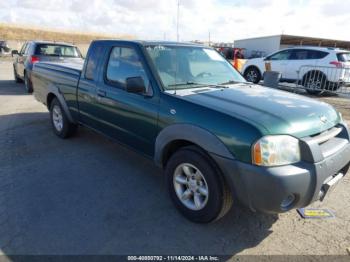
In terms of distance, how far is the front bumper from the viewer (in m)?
2.39

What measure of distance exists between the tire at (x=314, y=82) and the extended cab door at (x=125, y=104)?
8.96 meters

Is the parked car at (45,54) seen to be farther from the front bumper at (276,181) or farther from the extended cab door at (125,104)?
the front bumper at (276,181)

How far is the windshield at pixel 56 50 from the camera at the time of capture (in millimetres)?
10225

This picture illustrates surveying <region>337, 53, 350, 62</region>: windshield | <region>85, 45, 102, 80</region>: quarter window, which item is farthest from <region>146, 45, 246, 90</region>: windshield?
<region>337, 53, 350, 62</region>: windshield

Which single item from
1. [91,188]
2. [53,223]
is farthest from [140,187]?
[53,223]

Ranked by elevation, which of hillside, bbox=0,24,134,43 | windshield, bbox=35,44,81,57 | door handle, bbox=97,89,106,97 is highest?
hillside, bbox=0,24,134,43

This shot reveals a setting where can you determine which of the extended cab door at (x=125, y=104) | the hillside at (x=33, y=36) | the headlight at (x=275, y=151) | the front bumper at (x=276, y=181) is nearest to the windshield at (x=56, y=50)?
the extended cab door at (x=125, y=104)

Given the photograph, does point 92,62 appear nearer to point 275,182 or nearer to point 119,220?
point 119,220

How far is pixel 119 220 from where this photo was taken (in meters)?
3.09

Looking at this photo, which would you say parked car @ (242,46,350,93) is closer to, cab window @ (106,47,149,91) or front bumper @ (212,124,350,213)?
cab window @ (106,47,149,91)

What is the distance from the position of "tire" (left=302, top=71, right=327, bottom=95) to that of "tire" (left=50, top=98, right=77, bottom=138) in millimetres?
8896

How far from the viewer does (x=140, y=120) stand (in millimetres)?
3529

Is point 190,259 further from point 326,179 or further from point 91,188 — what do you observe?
point 91,188

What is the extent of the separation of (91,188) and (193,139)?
1.67m
